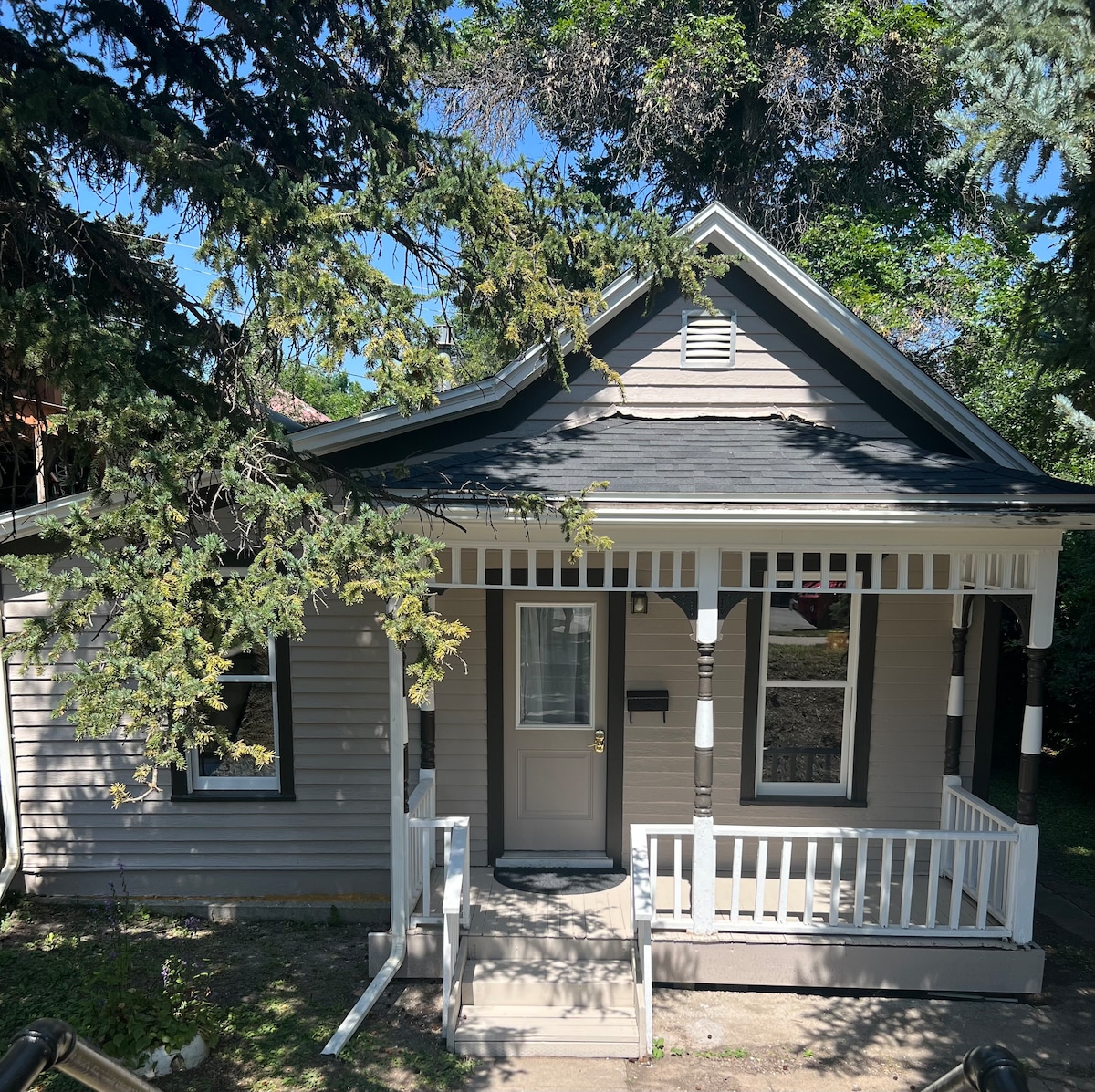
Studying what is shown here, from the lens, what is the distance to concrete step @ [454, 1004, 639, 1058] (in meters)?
4.91

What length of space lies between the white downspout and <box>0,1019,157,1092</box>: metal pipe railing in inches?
226

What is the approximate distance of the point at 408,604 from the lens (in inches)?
160

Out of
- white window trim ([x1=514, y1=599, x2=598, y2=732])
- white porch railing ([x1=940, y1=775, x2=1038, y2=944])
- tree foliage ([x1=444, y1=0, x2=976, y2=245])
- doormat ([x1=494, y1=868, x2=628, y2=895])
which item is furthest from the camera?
tree foliage ([x1=444, y1=0, x2=976, y2=245])

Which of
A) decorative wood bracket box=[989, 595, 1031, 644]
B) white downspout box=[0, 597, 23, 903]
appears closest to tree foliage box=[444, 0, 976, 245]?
decorative wood bracket box=[989, 595, 1031, 644]

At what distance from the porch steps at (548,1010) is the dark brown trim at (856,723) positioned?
197cm

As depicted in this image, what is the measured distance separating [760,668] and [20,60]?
21.7 feet

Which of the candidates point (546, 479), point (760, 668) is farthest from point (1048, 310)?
point (546, 479)

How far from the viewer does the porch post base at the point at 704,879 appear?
5621mm

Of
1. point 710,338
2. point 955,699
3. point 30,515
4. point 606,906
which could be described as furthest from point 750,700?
point 30,515

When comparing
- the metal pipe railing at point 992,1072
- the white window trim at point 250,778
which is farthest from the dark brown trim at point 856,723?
the metal pipe railing at point 992,1072

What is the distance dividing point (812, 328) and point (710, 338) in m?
0.88

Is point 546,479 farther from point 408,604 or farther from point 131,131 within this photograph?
point 131,131

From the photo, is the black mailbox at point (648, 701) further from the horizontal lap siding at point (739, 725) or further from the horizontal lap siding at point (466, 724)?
the horizontal lap siding at point (466, 724)

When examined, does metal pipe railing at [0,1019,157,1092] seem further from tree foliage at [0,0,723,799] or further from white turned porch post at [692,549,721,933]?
white turned porch post at [692,549,721,933]
